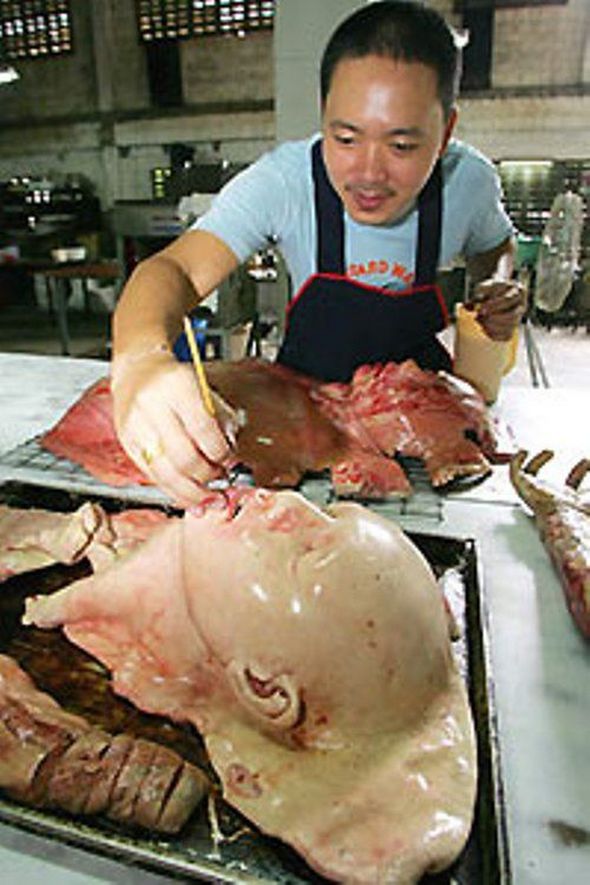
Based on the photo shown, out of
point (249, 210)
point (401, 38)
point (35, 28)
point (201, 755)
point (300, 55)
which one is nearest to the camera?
point (201, 755)

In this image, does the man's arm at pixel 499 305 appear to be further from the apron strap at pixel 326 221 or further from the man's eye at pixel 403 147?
the man's eye at pixel 403 147

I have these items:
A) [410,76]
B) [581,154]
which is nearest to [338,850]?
[410,76]

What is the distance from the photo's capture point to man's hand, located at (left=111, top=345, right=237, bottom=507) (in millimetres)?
1278

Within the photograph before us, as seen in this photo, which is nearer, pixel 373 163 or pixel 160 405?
pixel 160 405

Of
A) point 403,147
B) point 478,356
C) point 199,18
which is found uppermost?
point 199,18

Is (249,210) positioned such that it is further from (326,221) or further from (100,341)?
(100,341)

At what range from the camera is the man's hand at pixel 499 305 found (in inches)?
96.0

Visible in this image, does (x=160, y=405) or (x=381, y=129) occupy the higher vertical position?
(x=381, y=129)

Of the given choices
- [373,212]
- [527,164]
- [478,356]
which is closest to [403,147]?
[373,212]

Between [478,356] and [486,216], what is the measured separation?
0.58 meters

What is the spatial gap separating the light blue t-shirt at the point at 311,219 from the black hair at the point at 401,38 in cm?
53

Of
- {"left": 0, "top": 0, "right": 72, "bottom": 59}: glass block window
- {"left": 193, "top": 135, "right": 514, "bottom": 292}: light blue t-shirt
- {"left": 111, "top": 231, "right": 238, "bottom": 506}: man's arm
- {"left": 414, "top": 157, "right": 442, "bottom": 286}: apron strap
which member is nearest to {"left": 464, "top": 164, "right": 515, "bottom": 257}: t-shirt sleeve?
{"left": 193, "top": 135, "right": 514, "bottom": 292}: light blue t-shirt

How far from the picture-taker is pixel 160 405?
1.30 m

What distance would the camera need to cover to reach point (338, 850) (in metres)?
0.95
